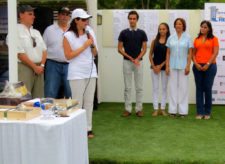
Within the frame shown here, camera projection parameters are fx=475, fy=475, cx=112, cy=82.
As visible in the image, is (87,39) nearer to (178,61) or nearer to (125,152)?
(125,152)

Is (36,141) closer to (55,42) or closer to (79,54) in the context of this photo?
(79,54)

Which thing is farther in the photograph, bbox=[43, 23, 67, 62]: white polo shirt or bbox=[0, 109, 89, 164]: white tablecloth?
bbox=[43, 23, 67, 62]: white polo shirt

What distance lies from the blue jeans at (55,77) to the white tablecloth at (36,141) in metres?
2.64

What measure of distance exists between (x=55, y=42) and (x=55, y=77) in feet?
1.52

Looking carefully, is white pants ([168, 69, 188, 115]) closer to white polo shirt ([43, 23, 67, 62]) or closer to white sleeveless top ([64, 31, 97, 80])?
white polo shirt ([43, 23, 67, 62])

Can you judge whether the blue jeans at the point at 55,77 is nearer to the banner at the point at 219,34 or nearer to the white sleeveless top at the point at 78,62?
the white sleeveless top at the point at 78,62

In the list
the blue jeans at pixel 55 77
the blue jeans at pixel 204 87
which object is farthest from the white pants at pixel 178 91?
the blue jeans at pixel 55 77

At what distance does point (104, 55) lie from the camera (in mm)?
9039

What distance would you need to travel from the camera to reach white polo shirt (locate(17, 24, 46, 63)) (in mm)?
5332

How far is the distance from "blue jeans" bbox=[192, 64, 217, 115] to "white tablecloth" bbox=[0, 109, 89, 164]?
13.0 ft

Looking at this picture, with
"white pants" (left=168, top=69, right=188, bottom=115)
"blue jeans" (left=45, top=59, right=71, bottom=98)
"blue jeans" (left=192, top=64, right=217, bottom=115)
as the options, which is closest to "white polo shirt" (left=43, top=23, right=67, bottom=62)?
"blue jeans" (left=45, top=59, right=71, bottom=98)

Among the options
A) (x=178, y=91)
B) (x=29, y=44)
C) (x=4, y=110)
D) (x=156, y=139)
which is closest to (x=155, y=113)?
(x=178, y=91)

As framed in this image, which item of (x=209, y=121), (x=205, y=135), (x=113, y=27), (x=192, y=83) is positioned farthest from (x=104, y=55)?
(x=205, y=135)

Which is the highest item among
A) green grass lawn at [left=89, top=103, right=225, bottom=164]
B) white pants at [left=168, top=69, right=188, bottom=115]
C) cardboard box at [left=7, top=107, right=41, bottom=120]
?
cardboard box at [left=7, top=107, right=41, bottom=120]
